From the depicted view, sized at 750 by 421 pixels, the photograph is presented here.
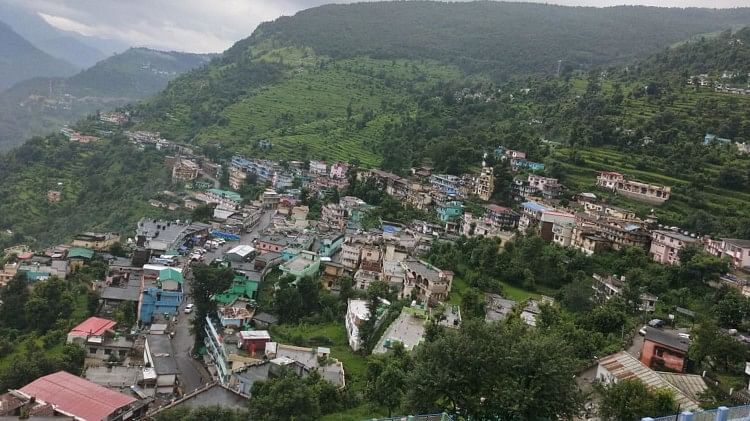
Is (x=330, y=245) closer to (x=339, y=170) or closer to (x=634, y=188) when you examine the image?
(x=339, y=170)

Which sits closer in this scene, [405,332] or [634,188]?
[405,332]

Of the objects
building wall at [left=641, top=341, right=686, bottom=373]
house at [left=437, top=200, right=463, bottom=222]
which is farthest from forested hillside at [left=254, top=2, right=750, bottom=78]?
building wall at [left=641, top=341, right=686, bottom=373]

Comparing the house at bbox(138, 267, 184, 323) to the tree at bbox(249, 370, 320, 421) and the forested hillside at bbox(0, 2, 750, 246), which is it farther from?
the forested hillside at bbox(0, 2, 750, 246)

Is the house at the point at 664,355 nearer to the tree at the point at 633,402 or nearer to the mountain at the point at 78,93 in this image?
the tree at the point at 633,402

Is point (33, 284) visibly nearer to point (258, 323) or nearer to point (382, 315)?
point (258, 323)

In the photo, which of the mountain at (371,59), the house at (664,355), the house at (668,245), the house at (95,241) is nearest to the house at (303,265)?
the house at (95,241)

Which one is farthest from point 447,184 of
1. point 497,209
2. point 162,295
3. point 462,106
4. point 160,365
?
point 160,365
